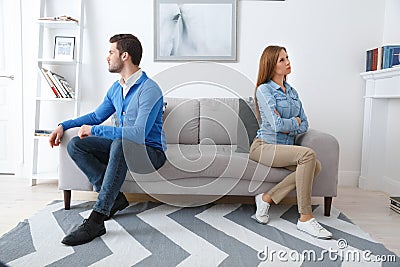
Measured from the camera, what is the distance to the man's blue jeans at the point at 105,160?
6.65 feet

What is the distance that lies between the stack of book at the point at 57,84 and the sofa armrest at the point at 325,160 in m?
1.99

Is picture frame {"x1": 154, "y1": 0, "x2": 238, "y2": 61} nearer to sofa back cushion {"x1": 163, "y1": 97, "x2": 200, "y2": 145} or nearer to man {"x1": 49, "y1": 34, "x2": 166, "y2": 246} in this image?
sofa back cushion {"x1": 163, "y1": 97, "x2": 200, "y2": 145}

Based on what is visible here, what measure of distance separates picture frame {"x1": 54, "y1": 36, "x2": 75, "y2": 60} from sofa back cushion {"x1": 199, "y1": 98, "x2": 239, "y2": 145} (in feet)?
4.11

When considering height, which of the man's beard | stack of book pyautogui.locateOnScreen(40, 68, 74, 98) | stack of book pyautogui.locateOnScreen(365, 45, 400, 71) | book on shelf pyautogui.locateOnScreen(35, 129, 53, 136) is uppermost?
stack of book pyautogui.locateOnScreen(365, 45, 400, 71)

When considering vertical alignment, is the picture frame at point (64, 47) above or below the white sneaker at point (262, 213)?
above

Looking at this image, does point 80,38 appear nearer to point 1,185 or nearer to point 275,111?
point 1,185

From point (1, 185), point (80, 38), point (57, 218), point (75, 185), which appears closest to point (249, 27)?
point (80, 38)

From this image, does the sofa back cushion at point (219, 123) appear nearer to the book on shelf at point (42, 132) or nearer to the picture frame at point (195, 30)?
the picture frame at point (195, 30)

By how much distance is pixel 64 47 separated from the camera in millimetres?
3221

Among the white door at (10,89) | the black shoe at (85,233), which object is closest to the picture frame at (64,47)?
the white door at (10,89)

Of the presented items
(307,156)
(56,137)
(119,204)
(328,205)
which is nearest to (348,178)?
(328,205)

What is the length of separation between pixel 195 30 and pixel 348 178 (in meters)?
1.89

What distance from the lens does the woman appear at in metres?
2.13

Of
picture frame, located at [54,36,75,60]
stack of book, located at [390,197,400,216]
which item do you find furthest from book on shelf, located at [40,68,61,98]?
stack of book, located at [390,197,400,216]
